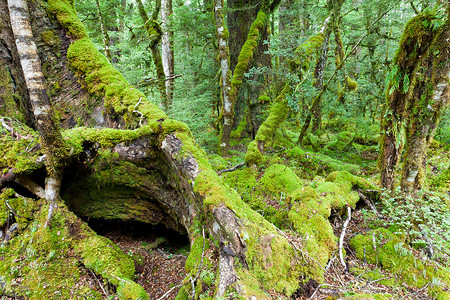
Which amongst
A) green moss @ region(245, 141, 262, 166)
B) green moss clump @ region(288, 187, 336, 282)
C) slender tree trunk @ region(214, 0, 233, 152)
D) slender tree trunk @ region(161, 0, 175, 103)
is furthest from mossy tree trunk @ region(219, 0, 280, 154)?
green moss clump @ region(288, 187, 336, 282)

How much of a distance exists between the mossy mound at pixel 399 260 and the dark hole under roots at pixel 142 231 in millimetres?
3704

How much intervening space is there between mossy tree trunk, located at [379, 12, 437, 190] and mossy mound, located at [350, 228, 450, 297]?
101cm

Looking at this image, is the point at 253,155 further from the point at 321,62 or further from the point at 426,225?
the point at 321,62

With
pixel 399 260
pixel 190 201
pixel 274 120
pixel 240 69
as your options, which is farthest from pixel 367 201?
pixel 240 69

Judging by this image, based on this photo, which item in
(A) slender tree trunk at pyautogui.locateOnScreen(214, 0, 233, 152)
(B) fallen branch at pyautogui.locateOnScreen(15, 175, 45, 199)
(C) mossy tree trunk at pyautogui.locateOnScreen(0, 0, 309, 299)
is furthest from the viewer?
(A) slender tree trunk at pyautogui.locateOnScreen(214, 0, 233, 152)

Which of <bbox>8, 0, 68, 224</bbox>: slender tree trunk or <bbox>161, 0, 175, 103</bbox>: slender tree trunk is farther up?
<bbox>161, 0, 175, 103</bbox>: slender tree trunk

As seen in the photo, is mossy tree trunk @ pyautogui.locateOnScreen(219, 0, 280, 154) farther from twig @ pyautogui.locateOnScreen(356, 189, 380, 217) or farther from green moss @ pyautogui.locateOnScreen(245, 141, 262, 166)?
twig @ pyautogui.locateOnScreen(356, 189, 380, 217)

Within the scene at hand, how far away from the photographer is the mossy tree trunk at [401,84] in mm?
3535

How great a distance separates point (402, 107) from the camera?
3.94m

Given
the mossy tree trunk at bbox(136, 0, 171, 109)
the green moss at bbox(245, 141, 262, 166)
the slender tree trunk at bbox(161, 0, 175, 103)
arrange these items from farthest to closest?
the slender tree trunk at bbox(161, 0, 175, 103) → the mossy tree trunk at bbox(136, 0, 171, 109) → the green moss at bbox(245, 141, 262, 166)

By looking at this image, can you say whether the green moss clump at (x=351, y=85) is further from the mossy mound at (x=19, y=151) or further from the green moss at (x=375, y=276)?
the mossy mound at (x=19, y=151)

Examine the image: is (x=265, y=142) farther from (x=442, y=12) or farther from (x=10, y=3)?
(x=10, y=3)

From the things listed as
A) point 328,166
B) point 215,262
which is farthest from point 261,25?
point 215,262

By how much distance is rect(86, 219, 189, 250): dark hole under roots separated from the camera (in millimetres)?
5281
